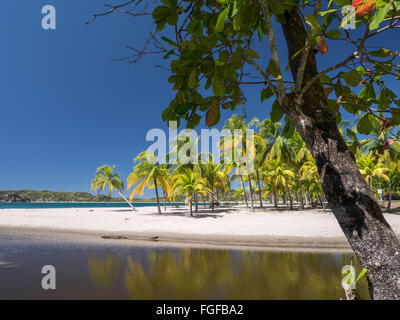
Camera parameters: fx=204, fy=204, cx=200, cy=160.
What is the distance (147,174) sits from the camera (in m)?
22.1

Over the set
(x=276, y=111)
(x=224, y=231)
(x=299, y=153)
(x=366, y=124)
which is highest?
(x=299, y=153)

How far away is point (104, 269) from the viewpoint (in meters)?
6.12

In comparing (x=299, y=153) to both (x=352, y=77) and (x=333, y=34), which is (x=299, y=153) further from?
(x=333, y=34)

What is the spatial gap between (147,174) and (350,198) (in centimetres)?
2218

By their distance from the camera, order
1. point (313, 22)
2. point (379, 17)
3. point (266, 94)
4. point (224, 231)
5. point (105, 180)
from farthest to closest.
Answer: point (105, 180) → point (224, 231) → point (266, 94) → point (313, 22) → point (379, 17)

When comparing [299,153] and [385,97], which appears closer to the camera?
[385,97]

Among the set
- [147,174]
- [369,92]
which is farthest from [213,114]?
[147,174]

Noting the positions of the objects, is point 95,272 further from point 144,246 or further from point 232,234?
point 232,234

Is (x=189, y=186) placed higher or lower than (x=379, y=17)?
lower

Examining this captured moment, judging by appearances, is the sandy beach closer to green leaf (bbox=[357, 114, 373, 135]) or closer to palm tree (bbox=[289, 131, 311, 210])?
green leaf (bbox=[357, 114, 373, 135])

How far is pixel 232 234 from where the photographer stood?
10.7 m

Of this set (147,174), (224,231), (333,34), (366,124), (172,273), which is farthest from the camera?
(147,174)
